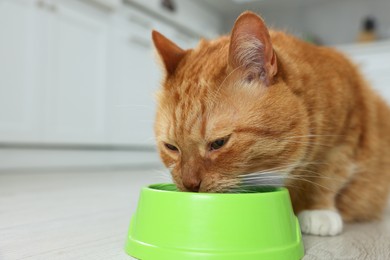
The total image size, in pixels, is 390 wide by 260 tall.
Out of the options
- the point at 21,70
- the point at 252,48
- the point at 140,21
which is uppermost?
the point at 140,21

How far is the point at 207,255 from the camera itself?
84cm

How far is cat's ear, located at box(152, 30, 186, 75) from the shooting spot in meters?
1.20

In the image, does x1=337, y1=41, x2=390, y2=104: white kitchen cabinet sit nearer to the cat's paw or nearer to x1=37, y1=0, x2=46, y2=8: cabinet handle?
x1=37, y1=0, x2=46, y2=8: cabinet handle

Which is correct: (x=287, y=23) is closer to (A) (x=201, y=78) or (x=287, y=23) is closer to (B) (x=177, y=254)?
(A) (x=201, y=78)

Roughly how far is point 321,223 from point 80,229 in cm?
66

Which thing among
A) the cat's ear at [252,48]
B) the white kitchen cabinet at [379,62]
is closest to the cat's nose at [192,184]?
the cat's ear at [252,48]

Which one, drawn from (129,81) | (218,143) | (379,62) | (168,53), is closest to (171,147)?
(218,143)

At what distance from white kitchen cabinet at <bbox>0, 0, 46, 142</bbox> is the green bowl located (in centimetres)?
193

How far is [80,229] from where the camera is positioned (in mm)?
1184

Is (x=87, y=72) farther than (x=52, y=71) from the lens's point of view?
Yes

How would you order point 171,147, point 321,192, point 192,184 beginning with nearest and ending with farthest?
1. point 192,184
2. point 171,147
3. point 321,192

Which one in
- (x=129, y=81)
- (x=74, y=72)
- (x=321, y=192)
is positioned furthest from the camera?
(x=129, y=81)

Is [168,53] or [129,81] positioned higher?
[129,81]

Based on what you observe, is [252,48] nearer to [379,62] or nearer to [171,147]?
[171,147]
